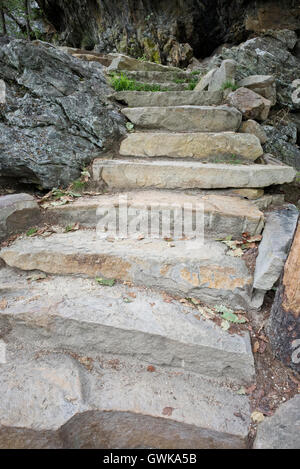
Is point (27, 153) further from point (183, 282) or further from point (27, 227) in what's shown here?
point (183, 282)

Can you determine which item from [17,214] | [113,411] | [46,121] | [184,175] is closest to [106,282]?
[113,411]

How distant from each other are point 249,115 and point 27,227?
153 inches

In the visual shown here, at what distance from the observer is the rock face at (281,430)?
1380 mm

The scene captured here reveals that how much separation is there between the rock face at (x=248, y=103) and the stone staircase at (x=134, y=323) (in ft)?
5.96

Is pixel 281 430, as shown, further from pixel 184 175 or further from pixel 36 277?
pixel 184 175

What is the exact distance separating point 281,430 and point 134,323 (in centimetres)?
111

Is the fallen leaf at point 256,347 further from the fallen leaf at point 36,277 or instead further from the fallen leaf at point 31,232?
the fallen leaf at point 31,232

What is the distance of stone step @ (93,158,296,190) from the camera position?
2.86m

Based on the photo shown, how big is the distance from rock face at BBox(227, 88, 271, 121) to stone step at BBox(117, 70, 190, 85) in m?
1.75

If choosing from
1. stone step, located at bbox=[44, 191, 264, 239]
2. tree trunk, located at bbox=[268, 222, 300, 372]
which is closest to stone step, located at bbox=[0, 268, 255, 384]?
tree trunk, located at bbox=[268, 222, 300, 372]

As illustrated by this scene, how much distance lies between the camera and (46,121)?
3395 mm

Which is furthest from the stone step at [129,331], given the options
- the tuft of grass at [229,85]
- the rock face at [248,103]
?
the tuft of grass at [229,85]

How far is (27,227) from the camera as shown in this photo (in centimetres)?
281
